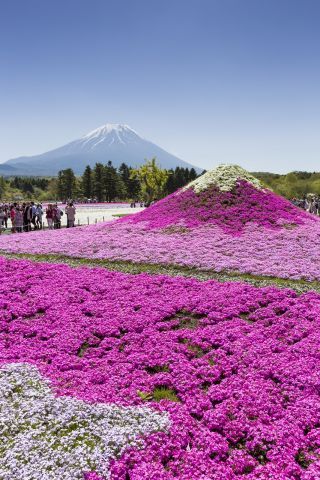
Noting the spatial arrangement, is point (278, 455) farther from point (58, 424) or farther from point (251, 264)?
point (251, 264)

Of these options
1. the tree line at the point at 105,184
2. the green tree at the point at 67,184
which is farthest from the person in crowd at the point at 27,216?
the green tree at the point at 67,184

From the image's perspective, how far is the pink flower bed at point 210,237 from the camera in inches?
893

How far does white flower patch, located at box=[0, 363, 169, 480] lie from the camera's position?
6871mm

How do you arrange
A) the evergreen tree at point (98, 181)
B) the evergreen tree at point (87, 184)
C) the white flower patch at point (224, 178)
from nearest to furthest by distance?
1. the white flower patch at point (224, 178)
2. the evergreen tree at point (98, 181)
3. the evergreen tree at point (87, 184)

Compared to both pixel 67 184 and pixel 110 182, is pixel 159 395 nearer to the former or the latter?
pixel 110 182

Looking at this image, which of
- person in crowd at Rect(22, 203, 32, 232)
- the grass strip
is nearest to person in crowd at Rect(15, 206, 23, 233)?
person in crowd at Rect(22, 203, 32, 232)

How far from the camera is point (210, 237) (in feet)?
94.9

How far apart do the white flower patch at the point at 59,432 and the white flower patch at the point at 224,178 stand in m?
30.1

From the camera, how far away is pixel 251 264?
21734 mm

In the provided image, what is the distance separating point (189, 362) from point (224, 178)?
3018 centimetres

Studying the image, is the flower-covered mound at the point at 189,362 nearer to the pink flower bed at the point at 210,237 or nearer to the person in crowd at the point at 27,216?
the pink flower bed at the point at 210,237

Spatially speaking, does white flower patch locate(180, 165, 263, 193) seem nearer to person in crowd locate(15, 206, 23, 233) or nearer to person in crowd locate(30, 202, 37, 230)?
person in crowd locate(30, 202, 37, 230)

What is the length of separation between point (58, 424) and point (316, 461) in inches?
203

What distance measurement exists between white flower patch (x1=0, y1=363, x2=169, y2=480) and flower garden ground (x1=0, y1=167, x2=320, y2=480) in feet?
0.10
